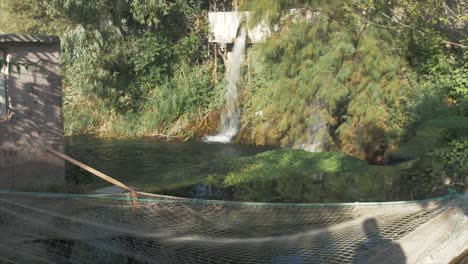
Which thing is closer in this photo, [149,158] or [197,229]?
[197,229]

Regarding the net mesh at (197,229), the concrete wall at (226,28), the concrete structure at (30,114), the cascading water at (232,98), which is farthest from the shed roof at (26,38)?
the concrete wall at (226,28)

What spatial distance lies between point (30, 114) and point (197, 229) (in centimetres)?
305

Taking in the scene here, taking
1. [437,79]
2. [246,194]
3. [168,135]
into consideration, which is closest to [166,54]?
[168,135]

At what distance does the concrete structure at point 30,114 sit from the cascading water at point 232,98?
7951 mm

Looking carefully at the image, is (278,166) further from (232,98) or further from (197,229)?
(232,98)

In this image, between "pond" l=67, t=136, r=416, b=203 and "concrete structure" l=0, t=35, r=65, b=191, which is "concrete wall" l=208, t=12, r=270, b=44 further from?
"concrete structure" l=0, t=35, r=65, b=191

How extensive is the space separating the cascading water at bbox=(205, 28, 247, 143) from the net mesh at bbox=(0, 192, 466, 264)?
9810 millimetres

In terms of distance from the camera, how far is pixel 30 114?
6.71m

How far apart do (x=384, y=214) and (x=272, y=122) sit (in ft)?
29.4

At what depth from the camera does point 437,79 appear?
11734 millimetres

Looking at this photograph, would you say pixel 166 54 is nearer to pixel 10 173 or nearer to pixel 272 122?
pixel 272 122

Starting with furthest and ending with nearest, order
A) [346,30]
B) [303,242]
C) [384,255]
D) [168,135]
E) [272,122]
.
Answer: [168,135]
[272,122]
[346,30]
[303,242]
[384,255]

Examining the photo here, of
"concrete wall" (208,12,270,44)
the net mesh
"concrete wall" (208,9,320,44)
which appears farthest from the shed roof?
"concrete wall" (208,12,270,44)

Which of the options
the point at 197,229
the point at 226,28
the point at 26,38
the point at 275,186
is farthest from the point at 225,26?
the point at 197,229
